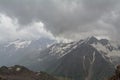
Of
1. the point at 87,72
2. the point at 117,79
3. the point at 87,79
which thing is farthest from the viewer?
the point at 117,79

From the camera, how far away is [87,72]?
7975 cm

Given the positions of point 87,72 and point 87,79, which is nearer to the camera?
point 87,79

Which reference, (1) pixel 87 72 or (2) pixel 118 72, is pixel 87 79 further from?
(2) pixel 118 72

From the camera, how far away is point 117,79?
476ft

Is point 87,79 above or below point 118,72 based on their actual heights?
below

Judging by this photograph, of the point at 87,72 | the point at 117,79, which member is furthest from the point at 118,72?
the point at 87,72

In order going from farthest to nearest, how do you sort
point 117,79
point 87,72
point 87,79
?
point 117,79
point 87,72
point 87,79

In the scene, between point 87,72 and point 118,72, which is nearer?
point 87,72

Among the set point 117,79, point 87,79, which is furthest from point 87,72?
point 117,79

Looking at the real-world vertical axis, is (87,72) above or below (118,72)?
below

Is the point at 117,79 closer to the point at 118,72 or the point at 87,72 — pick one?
the point at 118,72

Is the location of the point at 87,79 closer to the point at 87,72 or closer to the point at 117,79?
the point at 87,72

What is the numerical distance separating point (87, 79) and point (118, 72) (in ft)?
274

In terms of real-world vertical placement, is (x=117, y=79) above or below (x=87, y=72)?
above
